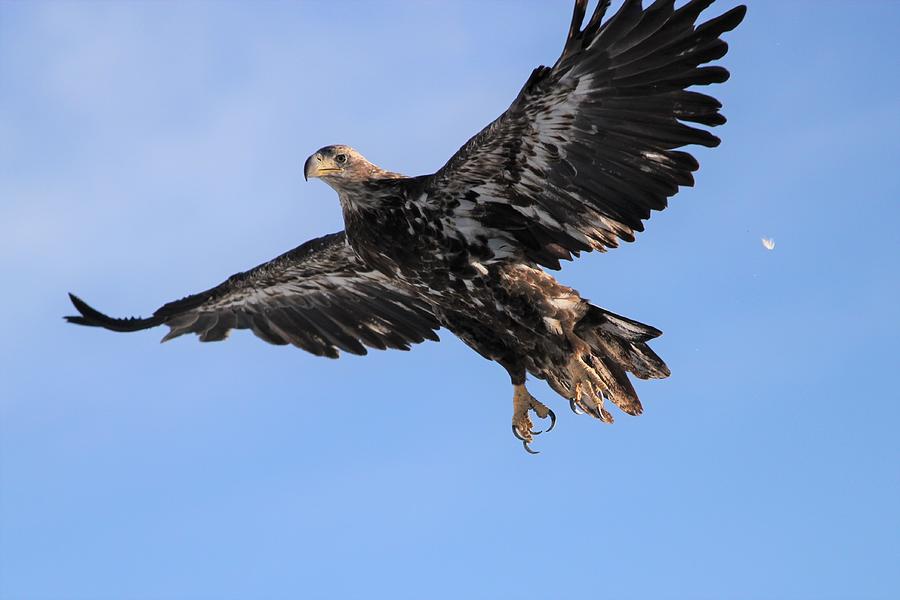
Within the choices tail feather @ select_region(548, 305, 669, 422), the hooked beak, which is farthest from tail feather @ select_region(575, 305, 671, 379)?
the hooked beak

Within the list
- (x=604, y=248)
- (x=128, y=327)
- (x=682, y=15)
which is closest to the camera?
(x=682, y=15)

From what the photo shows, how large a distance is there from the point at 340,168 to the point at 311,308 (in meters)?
2.56

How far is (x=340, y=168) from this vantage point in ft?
39.2

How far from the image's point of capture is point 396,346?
545 inches

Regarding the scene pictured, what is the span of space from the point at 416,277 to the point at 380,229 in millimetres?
541

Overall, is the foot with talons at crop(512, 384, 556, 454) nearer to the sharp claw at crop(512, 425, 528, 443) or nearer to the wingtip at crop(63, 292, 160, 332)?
the sharp claw at crop(512, 425, 528, 443)

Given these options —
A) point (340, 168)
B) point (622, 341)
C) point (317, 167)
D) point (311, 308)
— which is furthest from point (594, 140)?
point (311, 308)

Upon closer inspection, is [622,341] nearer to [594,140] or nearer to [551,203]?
[551,203]

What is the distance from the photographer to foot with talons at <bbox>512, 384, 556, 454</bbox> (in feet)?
40.9

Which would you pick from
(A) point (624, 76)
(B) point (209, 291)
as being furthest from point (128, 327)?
(A) point (624, 76)

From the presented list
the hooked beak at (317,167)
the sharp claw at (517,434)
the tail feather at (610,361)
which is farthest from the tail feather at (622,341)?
the hooked beak at (317,167)

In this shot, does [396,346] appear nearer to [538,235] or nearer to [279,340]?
[279,340]

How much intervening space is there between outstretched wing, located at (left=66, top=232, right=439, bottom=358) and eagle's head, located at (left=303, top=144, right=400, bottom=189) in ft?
4.11

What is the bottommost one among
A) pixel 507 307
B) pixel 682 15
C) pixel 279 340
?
pixel 507 307
